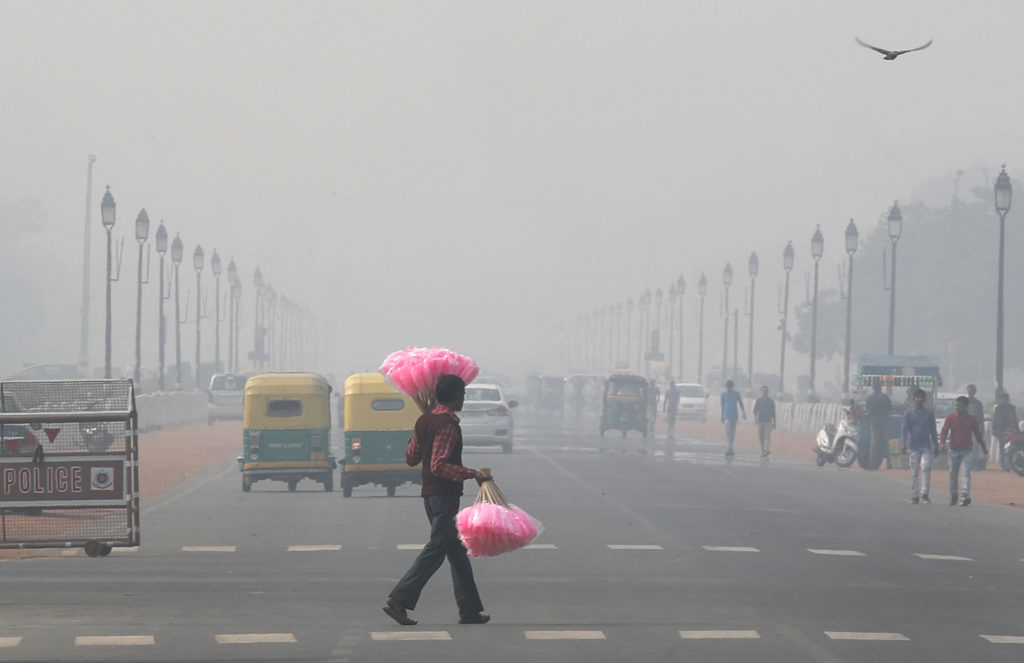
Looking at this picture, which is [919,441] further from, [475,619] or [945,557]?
[475,619]

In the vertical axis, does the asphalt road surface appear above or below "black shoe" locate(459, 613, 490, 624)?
below

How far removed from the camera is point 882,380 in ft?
134

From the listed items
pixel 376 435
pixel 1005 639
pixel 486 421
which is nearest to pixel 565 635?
pixel 1005 639

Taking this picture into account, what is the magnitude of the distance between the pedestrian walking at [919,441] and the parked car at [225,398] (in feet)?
142

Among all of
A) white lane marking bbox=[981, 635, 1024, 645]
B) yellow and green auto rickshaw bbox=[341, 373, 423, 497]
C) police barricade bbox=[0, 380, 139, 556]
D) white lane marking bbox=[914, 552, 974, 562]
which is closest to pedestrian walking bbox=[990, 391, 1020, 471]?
yellow and green auto rickshaw bbox=[341, 373, 423, 497]

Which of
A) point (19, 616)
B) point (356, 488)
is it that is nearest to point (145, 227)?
point (356, 488)

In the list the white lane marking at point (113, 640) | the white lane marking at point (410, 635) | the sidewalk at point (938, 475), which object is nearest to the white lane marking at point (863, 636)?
the white lane marking at point (410, 635)

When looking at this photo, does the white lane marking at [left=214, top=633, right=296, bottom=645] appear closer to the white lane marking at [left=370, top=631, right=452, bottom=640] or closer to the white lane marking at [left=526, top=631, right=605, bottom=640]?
the white lane marking at [left=370, top=631, right=452, bottom=640]

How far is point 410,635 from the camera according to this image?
12.0 metres

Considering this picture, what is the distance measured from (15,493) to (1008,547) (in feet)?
34.4

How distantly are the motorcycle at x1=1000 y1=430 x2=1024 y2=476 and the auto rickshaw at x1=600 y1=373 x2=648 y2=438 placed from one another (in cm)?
2235

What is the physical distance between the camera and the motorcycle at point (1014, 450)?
38.0m

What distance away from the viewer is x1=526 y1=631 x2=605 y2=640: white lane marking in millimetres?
11883

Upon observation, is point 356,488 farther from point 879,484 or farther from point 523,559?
point 523,559
